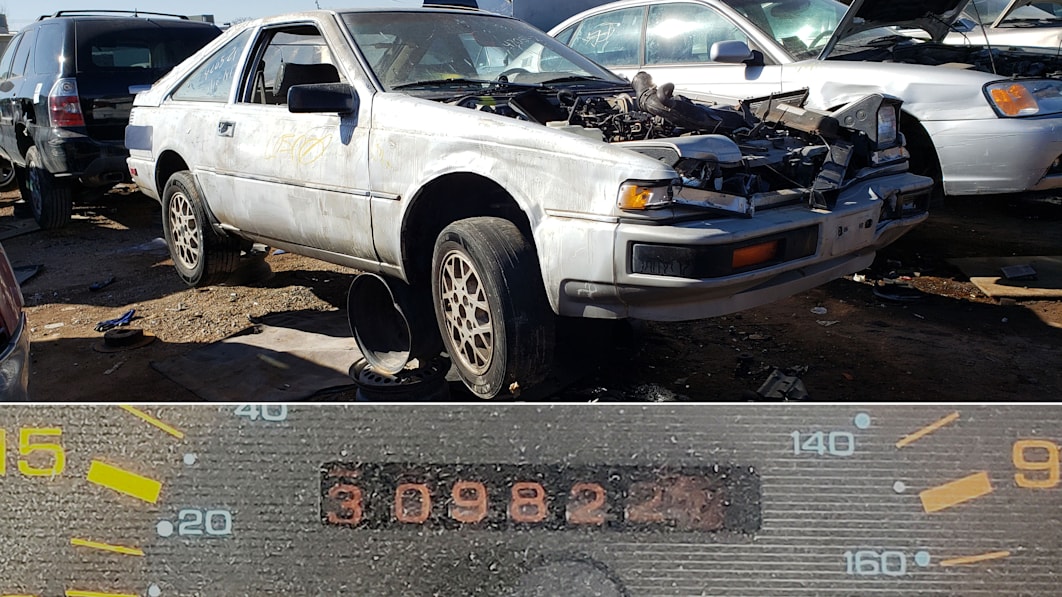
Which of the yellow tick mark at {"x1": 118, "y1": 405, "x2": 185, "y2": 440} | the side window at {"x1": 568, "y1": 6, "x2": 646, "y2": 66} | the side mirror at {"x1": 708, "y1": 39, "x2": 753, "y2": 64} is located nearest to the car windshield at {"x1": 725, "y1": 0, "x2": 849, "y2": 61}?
the side mirror at {"x1": 708, "y1": 39, "x2": 753, "y2": 64}

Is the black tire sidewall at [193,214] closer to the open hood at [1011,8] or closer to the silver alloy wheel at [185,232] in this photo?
the silver alloy wheel at [185,232]

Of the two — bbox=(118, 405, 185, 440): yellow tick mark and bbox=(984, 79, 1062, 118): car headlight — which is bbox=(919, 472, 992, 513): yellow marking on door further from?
bbox=(984, 79, 1062, 118): car headlight

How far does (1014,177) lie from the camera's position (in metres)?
4.59

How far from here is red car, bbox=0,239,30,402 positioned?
8.28 ft

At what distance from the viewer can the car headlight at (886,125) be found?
3643 mm

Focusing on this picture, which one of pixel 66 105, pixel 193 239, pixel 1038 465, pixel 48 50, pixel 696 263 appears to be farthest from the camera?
pixel 48 50

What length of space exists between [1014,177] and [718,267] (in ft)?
9.06

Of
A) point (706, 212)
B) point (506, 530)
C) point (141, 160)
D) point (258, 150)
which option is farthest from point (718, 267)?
point (141, 160)

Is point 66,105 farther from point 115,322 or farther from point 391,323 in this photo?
point 391,323

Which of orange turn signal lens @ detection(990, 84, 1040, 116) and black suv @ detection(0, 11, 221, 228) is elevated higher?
orange turn signal lens @ detection(990, 84, 1040, 116)

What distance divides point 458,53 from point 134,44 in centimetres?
481

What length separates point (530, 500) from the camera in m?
1.86

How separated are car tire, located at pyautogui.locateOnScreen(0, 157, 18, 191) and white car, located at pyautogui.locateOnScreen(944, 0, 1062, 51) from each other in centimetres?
1052

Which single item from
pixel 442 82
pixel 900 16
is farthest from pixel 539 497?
pixel 900 16
